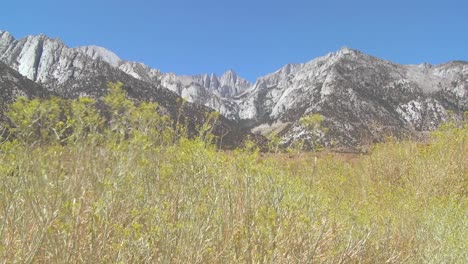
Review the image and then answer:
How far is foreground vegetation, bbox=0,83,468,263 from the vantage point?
3531 mm

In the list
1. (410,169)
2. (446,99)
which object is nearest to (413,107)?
(446,99)

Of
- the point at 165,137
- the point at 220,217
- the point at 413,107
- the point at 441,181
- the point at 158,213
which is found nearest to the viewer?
the point at 158,213

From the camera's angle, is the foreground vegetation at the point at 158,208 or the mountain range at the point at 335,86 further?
the mountain range at the point at 335,86

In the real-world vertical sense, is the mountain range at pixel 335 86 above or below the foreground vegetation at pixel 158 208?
above

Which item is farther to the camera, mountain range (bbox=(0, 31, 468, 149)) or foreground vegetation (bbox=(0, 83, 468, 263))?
mountain range (bbox=(0, 31, 468, 149))

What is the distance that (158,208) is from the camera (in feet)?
13.4

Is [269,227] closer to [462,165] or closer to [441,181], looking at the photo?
[441,181]

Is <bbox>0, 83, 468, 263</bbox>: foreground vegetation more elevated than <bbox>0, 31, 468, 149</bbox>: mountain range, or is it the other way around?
→ <bbox>0, 31, 468, 149</bbox>: mountain range

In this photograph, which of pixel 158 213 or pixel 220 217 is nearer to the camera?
pixel 158 213

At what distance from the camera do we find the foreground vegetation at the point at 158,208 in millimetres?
3531

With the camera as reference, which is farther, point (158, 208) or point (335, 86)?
point (335, 86)

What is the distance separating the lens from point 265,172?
4980 millimetres

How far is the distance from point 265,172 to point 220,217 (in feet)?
2.55

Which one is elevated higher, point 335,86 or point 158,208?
point 335,86
